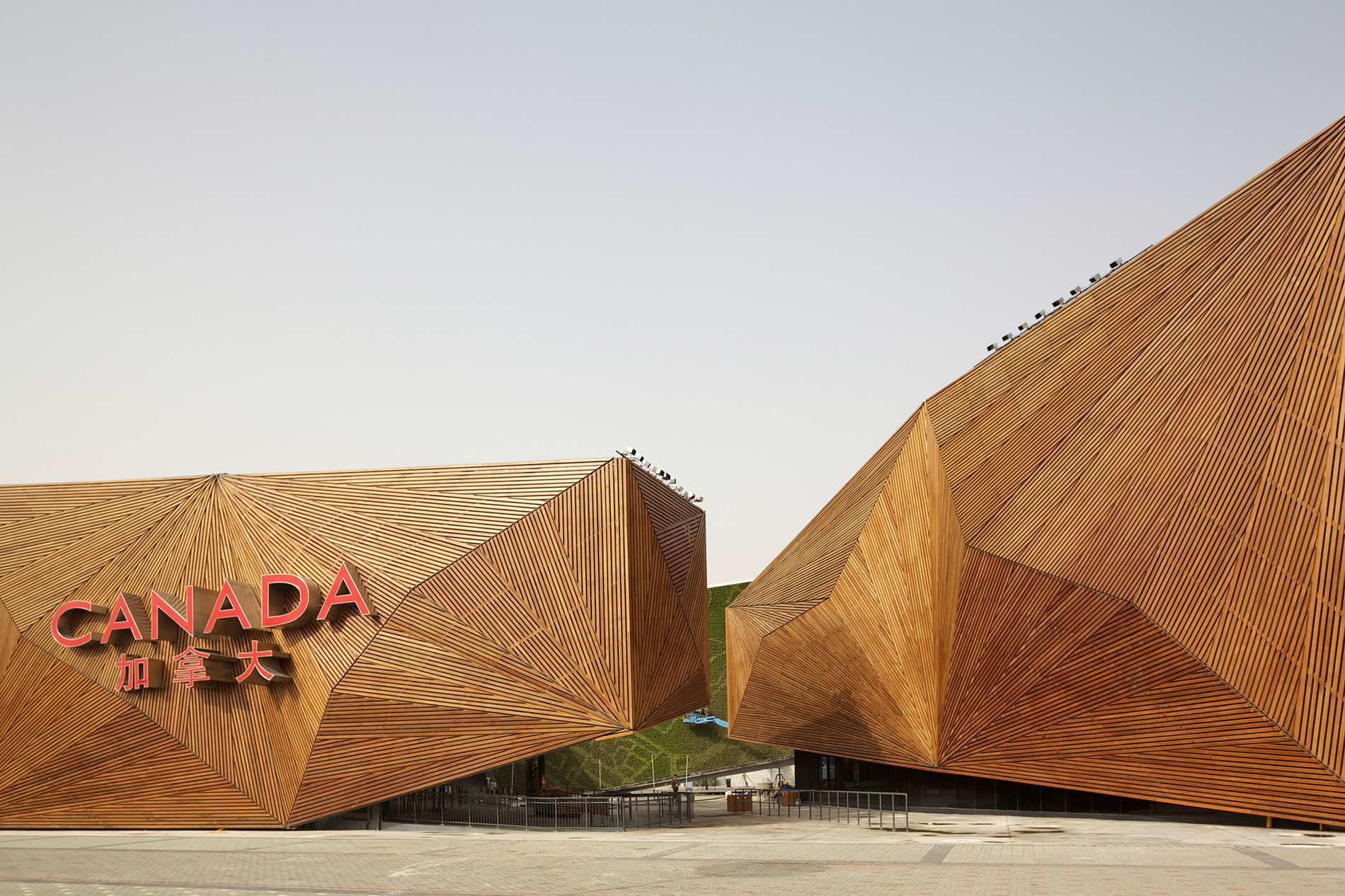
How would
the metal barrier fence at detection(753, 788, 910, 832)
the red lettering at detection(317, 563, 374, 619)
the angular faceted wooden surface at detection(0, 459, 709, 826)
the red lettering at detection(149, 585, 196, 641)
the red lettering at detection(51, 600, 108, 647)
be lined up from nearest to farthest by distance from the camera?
the angular faceted wooden surface at detection(0, 459, 709, 826) → the red lettering at detection(317, 563, 374, 619) → the red lettering at detection(149, 585, 196, 641) → the metal barrier fence at detection(753, 788, 910, 832) → the red lettering at detection(51, 600, 108, 647)

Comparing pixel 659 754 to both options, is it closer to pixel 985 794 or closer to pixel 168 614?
pixel 985 794

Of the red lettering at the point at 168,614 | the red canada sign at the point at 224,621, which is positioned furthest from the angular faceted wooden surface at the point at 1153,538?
the red lettering at the point at 168,614

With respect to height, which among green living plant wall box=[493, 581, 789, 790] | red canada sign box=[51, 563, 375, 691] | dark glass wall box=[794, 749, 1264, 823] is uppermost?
red canada sign box=[51, 563, 375, 691]

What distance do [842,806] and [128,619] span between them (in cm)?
1820

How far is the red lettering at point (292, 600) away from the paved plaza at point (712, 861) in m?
4.32

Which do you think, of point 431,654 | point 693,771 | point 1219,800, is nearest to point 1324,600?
point 1219,800

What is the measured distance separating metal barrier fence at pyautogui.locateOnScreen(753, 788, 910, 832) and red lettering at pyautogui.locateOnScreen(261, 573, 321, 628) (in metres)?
12.3

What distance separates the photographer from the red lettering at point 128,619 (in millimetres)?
22453

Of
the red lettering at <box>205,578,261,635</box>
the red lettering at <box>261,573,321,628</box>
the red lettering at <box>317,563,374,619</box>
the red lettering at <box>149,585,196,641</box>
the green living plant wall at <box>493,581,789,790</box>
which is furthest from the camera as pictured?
the green living plant wall at <box>493,581,789,790</box>

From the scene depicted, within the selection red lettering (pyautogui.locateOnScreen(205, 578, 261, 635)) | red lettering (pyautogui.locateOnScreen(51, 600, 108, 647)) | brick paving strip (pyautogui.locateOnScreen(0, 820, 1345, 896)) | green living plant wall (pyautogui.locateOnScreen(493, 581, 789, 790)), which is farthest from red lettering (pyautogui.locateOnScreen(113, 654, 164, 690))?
green living plant wall (pyautogui.locateOnScreen(493, 581, 789, 790))

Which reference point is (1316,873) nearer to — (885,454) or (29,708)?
(885,454)

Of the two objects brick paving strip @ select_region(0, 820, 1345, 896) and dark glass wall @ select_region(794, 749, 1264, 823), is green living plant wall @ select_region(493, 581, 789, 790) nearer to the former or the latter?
dark glass wall @ select_region(794, 749, 1264, 823)

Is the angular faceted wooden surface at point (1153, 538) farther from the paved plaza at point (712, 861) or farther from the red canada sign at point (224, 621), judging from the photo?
the red canada sign at point (224, 621)

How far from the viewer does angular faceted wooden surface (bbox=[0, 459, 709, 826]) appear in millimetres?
21109
